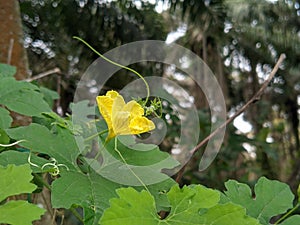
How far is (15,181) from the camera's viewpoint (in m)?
0.39

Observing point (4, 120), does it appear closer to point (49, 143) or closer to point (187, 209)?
point (49, 143)

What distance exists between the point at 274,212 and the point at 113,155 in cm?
17

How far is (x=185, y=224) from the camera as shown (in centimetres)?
41

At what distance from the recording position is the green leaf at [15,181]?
0.39 m

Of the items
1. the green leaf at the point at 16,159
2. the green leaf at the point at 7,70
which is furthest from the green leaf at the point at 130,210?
the green leaf at the point at 7,70

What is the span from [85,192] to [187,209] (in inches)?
4.0

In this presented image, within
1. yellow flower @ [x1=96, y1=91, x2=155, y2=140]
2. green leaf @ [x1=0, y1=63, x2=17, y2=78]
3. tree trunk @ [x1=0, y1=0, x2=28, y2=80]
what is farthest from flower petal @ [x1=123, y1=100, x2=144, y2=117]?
tree trunk @ [x1=0, y1=0, x2=28, y2=80]

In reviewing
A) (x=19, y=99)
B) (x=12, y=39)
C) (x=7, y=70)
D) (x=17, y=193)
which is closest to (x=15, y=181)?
(x=17, y=193)

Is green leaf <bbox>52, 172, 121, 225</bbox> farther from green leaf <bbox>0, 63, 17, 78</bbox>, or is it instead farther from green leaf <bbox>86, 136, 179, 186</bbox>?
green leaf <bbox>0, 63, 17, 78</bbox>

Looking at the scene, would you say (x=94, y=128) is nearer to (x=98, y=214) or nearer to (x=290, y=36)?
(x=98, y=214)

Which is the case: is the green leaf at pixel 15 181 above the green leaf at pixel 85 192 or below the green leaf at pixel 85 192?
above

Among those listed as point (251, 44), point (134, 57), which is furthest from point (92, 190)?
point (251, 44)

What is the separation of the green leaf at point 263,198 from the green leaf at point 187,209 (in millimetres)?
97

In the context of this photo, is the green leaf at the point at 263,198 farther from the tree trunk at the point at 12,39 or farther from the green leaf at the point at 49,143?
the tree trunk at the point at 12,39
